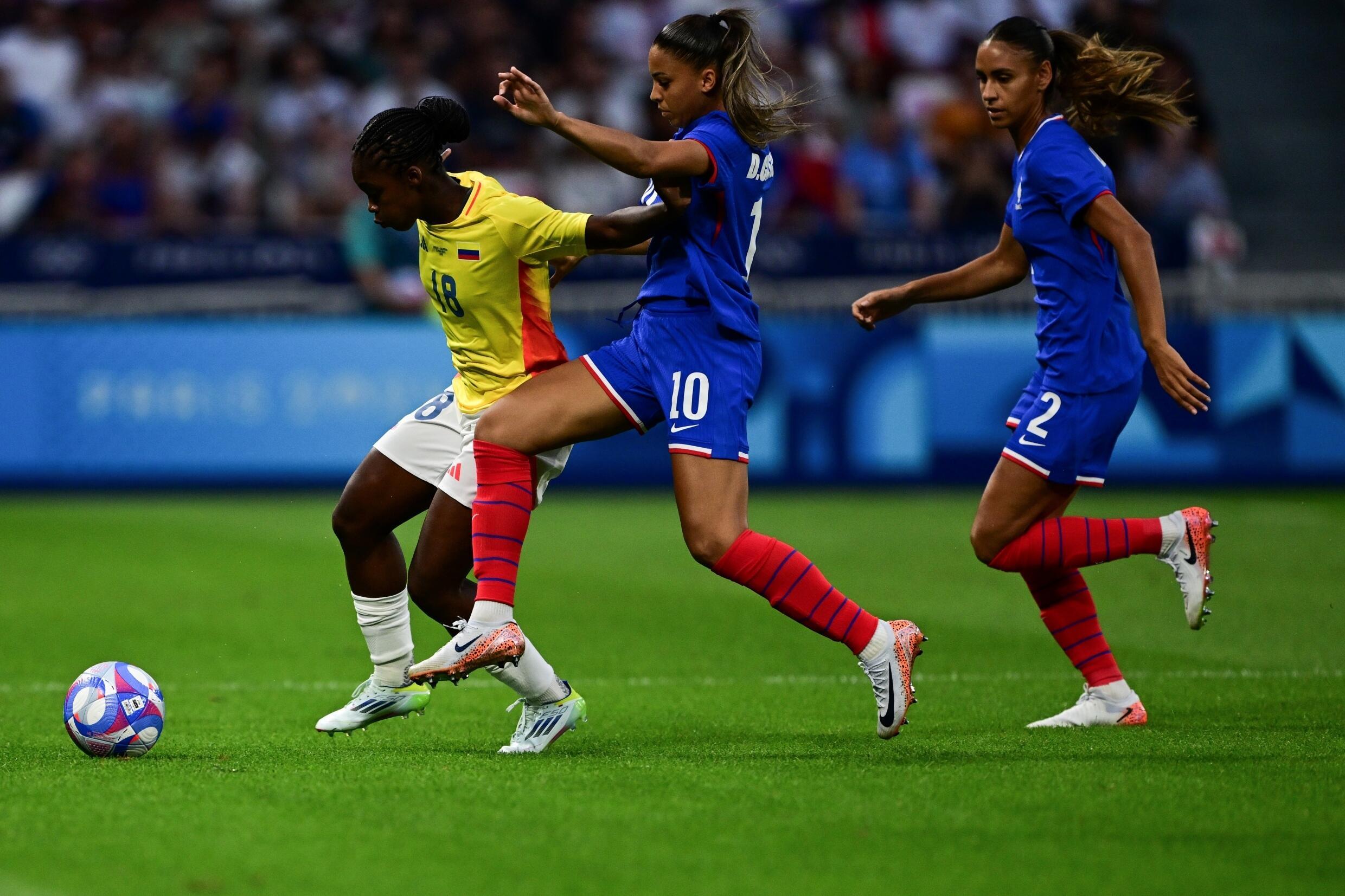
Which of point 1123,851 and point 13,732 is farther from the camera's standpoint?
point 13,732

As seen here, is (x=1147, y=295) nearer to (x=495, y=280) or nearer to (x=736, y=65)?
(x=736, y=65)

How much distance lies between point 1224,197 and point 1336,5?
12.0 feet

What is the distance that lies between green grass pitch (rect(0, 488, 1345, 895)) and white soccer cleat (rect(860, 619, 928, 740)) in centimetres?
11

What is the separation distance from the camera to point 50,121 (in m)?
17.0

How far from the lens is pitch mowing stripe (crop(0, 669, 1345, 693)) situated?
22.5ft

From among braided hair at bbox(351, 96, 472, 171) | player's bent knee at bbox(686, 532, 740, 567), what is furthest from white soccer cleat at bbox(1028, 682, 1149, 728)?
braided hair at bbox(351, 96, 472, 171)

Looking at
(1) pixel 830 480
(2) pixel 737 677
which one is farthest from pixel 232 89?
(2) pixel 737 677

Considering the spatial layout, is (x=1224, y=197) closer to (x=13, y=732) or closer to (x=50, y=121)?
(x=50, y=121)

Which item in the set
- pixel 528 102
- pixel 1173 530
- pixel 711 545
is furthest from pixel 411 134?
pixel 1173 530

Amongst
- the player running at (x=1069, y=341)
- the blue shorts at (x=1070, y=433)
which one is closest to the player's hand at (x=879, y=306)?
the player running at (x=1069, y=341)

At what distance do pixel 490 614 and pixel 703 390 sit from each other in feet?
2.98

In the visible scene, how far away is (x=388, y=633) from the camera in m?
5.85

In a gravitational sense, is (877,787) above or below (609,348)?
below

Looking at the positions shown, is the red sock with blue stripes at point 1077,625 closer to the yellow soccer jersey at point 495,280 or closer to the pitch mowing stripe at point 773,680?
the pitch mowing stripe at point 773,680
